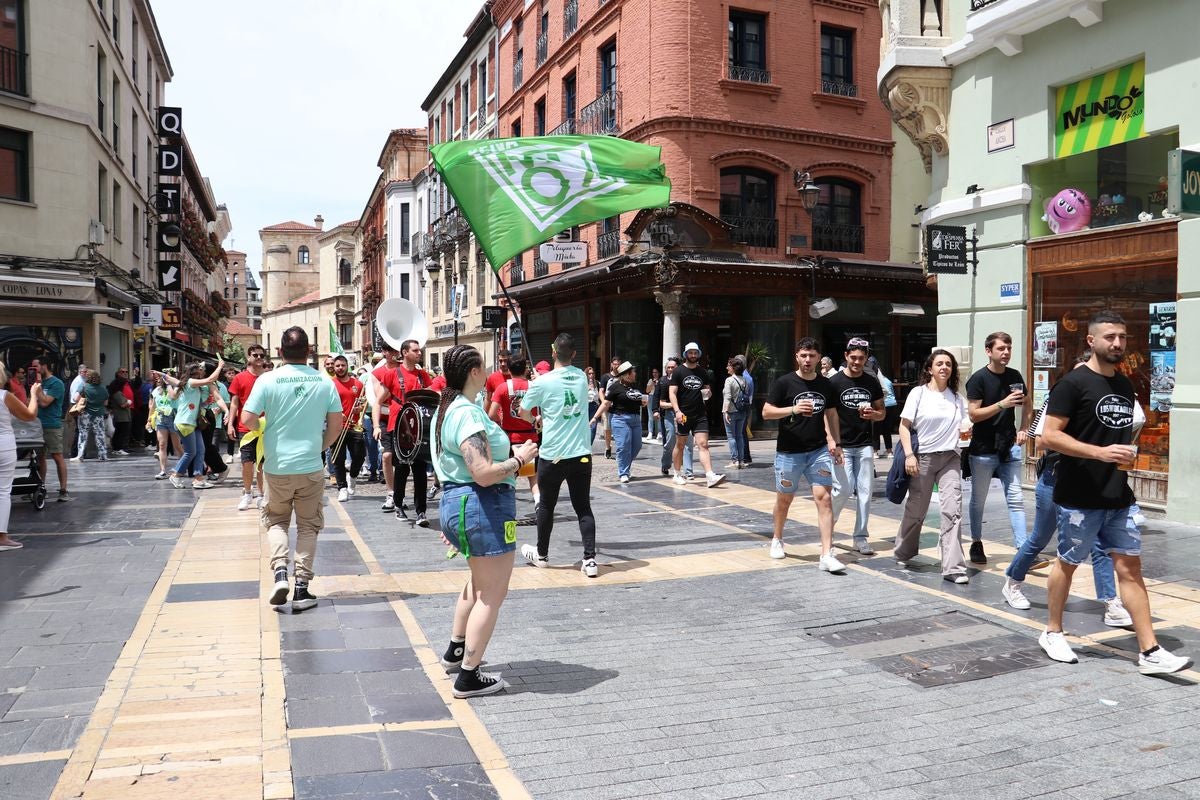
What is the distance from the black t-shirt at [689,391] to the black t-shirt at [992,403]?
563cm

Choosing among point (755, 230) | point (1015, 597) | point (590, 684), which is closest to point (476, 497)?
point (590, 684)

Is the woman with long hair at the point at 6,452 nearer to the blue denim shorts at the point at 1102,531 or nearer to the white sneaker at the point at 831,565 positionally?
the white sneaker at the point at 831,565

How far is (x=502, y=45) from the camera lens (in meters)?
31.5

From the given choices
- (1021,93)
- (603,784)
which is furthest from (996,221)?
(603,784)

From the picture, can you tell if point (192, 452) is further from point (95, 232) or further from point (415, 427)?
point (95, 232)

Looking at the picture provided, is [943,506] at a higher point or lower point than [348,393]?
lower

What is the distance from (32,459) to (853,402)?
905 cm

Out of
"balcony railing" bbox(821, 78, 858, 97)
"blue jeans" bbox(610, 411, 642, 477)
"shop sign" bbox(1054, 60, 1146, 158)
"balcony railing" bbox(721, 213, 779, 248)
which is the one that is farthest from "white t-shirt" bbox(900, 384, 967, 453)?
"balcony railing" bbox(821, 78, 858, 97)

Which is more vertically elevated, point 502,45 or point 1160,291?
point 502,45

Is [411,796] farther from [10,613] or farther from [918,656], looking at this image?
[10,613]

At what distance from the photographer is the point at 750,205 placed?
851 inches

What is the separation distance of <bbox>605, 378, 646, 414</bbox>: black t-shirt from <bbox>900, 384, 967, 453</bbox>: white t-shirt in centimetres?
587

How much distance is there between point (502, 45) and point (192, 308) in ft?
70.8

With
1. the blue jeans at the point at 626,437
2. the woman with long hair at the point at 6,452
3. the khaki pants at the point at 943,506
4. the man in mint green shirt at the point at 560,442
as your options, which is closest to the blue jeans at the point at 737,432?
the blue jeans at the point at 626,437
